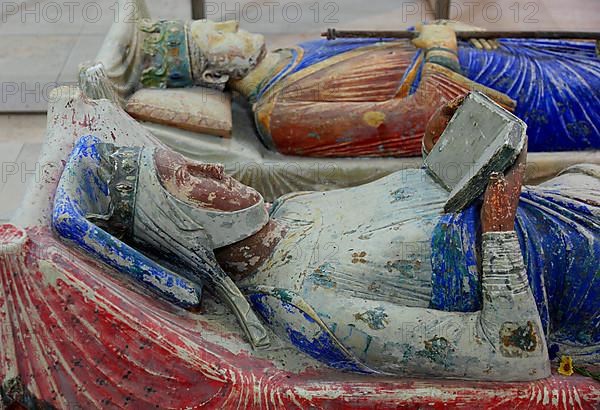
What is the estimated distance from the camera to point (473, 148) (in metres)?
2.45

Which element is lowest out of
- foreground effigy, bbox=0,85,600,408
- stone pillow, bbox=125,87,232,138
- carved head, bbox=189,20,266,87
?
foreground effigy, bbox=0,85,600,408

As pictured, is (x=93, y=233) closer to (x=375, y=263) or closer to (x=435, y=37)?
(x=375, y=263)

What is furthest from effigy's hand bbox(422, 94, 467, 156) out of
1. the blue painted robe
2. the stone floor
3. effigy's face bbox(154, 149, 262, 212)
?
the stone floor

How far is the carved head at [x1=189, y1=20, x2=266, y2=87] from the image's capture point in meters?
3.61

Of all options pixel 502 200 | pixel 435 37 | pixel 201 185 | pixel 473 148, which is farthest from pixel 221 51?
pixel 502 200

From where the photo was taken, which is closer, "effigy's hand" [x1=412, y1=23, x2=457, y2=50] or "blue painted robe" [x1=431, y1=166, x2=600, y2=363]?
"blue painted robe" [x1=431, y1=166, x2=600, y2=363]

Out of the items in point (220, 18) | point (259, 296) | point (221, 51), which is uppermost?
point (220, 18)

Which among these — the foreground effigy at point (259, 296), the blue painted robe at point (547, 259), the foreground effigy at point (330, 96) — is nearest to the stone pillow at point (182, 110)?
the foreground effigy at point (330, 96)

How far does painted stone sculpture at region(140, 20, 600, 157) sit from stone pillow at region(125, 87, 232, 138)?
0.09m

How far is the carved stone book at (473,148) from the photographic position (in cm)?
228

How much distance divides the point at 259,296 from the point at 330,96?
1415mm

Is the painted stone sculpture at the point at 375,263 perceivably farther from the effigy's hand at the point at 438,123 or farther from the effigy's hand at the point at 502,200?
the effigy's hand at the point at 438,123

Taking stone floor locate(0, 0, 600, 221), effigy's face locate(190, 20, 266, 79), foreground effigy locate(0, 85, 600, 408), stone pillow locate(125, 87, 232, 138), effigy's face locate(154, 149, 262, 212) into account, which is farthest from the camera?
stone floor locate(0, 0, 600, 221)

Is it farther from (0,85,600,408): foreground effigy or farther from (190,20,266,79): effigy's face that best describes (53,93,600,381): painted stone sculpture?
(190,20,266,79): effigy's face
